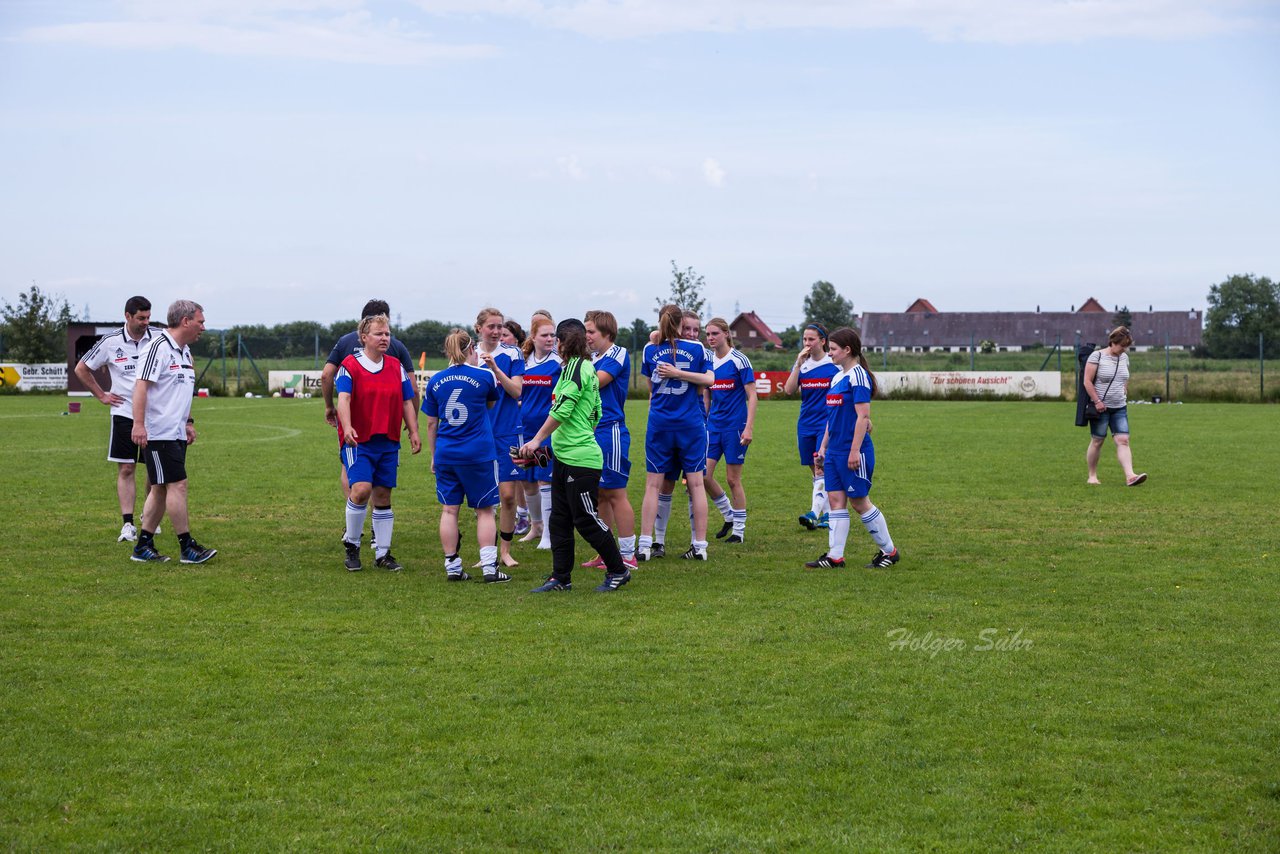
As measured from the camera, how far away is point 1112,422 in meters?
14.9

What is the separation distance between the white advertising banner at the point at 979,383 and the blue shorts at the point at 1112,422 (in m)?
26.3

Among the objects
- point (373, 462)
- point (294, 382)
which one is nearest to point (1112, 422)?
point (373, 462)

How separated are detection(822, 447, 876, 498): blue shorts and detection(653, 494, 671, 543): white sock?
5.50 feet

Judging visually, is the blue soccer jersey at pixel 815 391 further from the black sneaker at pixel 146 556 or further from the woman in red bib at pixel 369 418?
the black sneaker at pixel 146 556

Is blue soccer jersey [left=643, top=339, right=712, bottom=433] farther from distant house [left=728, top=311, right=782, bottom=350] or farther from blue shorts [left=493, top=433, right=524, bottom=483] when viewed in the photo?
distant house [left=728, top=311, right=782, bottom=350]

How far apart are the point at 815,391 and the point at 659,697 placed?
5.79 metres

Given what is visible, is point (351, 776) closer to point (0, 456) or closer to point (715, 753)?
point (715, 753)

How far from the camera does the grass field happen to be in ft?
14.0

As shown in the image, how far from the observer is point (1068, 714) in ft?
17.8

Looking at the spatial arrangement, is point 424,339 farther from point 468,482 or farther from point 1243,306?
point 1243,306

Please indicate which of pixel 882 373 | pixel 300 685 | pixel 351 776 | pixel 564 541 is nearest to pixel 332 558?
pixel 564 541

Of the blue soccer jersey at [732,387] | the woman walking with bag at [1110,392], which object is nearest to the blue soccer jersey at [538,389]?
the blue soccer jersey at [732,387]

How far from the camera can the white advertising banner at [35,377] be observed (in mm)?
42625

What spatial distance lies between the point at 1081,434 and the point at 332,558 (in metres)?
17.9
